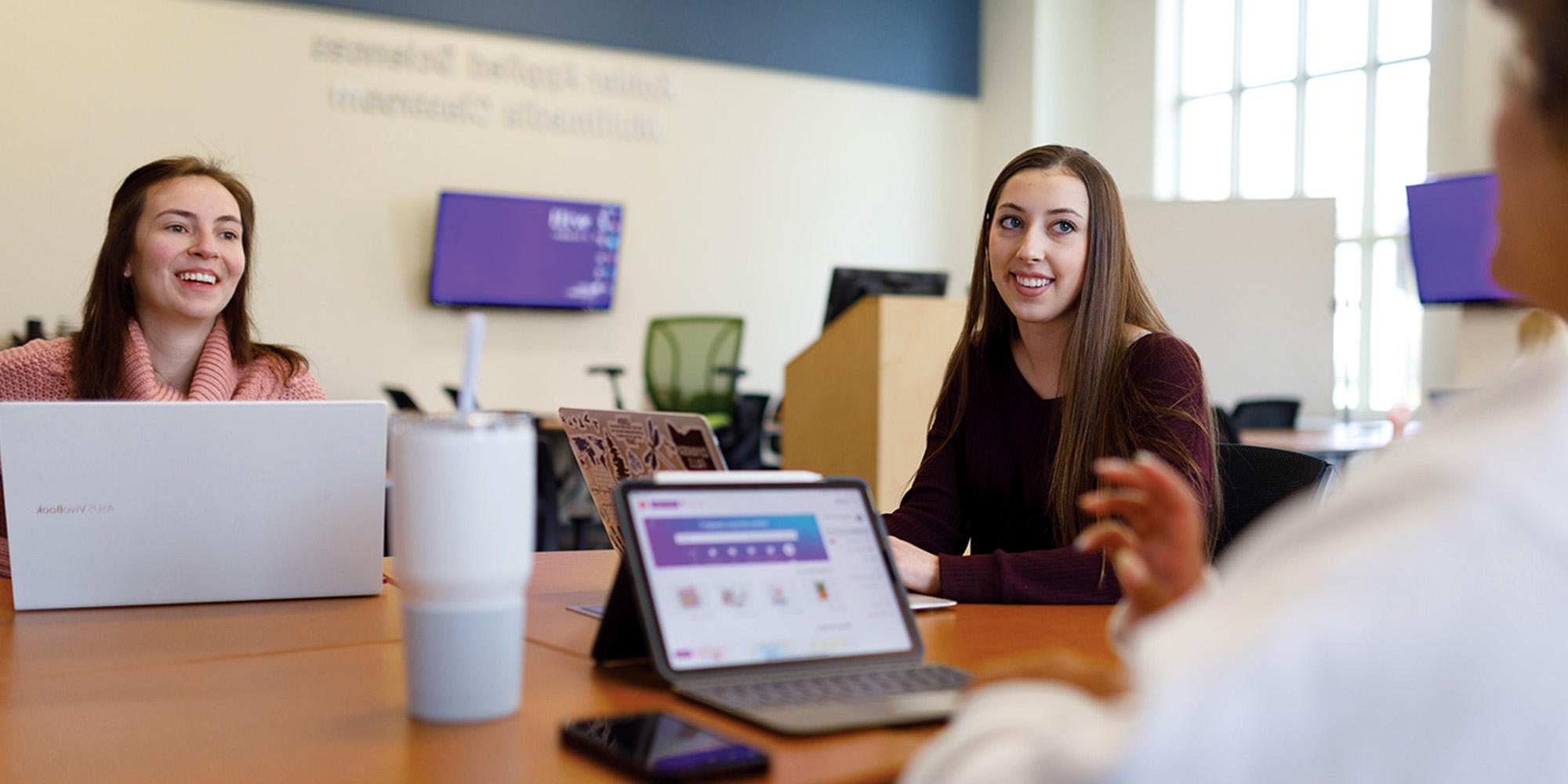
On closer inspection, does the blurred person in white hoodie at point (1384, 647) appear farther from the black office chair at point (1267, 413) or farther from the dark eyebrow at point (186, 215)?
the black office chair at point (1267, 413)

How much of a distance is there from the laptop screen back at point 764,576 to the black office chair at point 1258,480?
849 mm

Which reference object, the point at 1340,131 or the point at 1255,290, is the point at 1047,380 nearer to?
the point at 1255,290

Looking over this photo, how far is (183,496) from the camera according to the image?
1.44m

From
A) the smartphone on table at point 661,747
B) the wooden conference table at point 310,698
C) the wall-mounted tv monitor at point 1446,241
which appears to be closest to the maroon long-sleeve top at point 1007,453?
the wooden conference table at point 310,698

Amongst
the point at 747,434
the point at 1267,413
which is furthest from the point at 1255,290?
the point at 747,434

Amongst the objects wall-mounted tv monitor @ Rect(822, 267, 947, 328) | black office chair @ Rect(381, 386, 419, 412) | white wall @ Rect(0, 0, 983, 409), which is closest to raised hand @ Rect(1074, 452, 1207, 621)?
wall-mounted tv monitor @ Rect(822, 267, 947, 328)

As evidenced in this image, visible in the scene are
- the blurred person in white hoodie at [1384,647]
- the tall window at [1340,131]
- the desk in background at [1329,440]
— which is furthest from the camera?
the tall window at [1340,131]

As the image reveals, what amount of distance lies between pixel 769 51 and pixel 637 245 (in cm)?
147

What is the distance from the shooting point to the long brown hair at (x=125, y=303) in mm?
2127

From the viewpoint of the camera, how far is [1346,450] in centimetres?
476

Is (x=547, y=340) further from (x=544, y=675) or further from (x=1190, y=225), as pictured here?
(x=544, y=675)

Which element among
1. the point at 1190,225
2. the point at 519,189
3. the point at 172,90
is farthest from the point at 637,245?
the point at 1190,225

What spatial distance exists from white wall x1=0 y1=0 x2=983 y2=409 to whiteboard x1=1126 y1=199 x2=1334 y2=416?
194 cm

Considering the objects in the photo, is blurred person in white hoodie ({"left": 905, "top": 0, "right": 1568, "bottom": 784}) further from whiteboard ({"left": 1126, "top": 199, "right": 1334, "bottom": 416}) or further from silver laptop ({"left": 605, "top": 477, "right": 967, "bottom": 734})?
whiteboard ({"left": 1126, "top": 199, "right": 1334, "bottom": 416})
